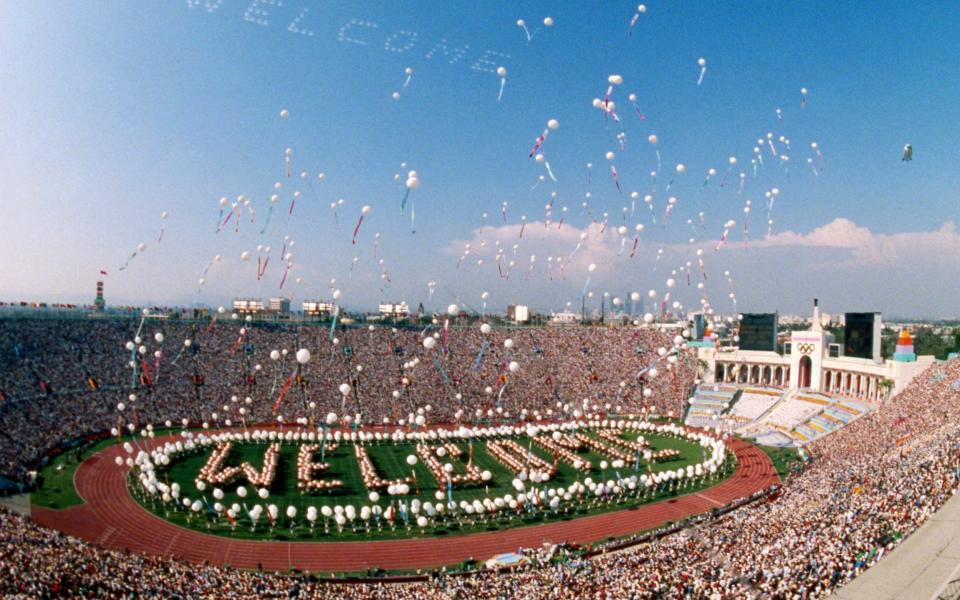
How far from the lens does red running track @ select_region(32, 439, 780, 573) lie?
2248 cm

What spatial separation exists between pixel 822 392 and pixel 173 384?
51.6 m

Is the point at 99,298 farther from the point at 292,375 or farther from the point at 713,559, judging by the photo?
the point at 713,559

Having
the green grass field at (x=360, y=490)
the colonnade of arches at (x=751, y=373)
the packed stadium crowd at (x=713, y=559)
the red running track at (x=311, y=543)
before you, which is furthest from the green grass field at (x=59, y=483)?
the colonnade of arches at (x=751, y=373)

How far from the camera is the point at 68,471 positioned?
3150cm

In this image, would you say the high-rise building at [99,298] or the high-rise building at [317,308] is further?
the high-rise building at [317,308]

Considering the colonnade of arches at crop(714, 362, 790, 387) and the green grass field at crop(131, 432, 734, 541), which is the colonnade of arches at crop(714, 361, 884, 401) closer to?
the colonnade of arches at crop(714, 362, 790, 387)

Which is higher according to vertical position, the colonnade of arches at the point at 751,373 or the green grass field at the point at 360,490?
the colonnade of arches at the point at 751,373

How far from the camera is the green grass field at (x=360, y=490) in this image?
25.2 meters

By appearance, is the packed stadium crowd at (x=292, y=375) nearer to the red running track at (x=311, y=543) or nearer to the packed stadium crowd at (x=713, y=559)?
the red running track at (x=311, y=543)

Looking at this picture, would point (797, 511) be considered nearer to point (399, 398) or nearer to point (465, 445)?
point (465, 445)

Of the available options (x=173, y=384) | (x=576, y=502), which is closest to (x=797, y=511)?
(x=576, y=502)

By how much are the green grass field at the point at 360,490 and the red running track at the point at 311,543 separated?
2.15 feet

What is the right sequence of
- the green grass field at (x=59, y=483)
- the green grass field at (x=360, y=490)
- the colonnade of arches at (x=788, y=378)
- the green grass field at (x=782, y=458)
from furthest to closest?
the colonnade of arches at (x=788, y=378), the green grass field at (x=782, y=458), the green grass field at (x=59, y=483), the green grass field at (x=360, y=490)

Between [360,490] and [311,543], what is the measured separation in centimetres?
571
